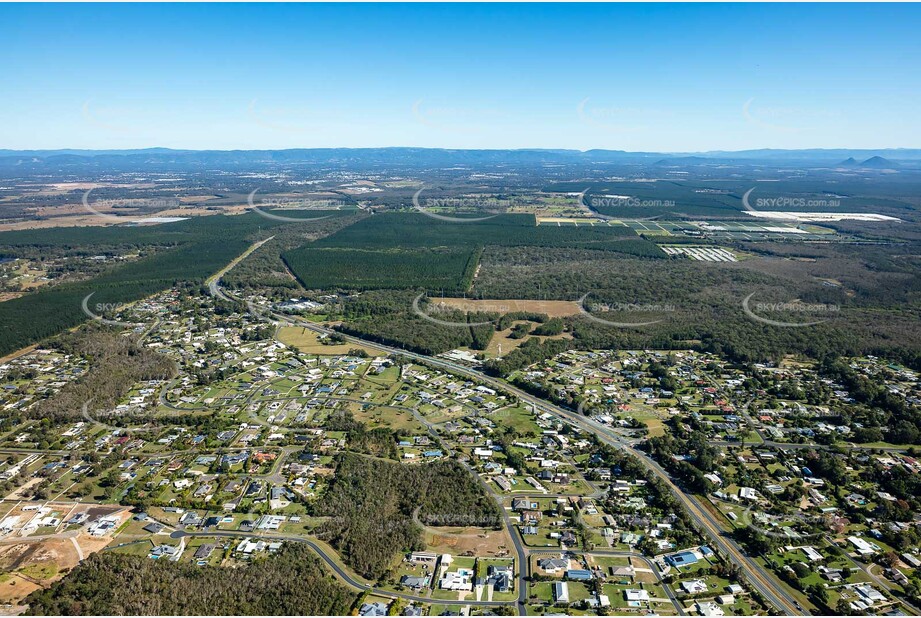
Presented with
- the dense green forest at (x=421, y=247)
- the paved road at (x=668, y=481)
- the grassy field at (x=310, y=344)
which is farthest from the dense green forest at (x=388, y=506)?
the dense green forest at (x=421, y=247)

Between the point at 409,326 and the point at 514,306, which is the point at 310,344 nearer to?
the point at 409,326

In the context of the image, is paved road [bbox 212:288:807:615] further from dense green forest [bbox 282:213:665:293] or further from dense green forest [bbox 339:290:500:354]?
dense green forest [bbox 282:213:665:293]

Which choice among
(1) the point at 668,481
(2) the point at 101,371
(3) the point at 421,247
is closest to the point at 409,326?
(2) the point at 101,371

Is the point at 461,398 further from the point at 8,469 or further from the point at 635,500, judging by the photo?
the point at 8,469

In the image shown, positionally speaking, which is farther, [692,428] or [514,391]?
[514,391]

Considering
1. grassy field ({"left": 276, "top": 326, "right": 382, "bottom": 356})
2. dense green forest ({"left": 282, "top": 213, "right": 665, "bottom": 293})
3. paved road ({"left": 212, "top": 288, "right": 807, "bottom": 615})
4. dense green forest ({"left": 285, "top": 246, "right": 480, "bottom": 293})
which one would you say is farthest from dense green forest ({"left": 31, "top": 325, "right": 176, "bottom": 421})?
dense green forest ({"left": 282, "top": 213, "right": 665, "bottom": 293})

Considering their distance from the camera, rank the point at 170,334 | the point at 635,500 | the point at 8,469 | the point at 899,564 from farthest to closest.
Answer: the point at 170,334, the point at 8,469, the point at 635,500, the point at 899,564

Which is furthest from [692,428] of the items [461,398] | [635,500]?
[461,398]

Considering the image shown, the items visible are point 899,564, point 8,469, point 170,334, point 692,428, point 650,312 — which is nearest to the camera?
point 899,564
